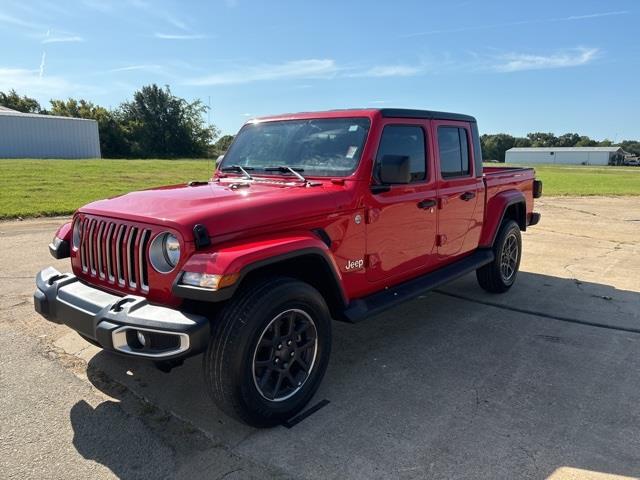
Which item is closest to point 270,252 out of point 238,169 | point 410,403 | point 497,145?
point 410,403

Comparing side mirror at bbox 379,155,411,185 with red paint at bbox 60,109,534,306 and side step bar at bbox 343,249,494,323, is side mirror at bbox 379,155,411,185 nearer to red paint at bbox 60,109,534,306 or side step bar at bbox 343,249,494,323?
red paint at bbox 60,109,534,306

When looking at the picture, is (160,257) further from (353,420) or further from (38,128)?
(38,128)

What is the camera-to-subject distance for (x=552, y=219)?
39.6ft

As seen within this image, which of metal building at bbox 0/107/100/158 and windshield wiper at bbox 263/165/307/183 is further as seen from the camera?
metal building at bbox 0/107/100/158

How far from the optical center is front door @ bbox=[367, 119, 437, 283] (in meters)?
3.74

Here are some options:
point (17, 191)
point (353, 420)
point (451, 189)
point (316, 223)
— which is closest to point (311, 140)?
point (316, 223)

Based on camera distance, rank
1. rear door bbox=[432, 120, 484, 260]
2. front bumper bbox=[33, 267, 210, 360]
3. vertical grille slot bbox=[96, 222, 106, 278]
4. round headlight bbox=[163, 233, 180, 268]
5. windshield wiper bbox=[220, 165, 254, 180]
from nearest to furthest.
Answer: front bumper bbox=[33, 267, 210, 360] < round headlight bbox=[163, 233, 180, 268] < vertical grille slot bbox=[96, 222, 106, 278] < windshield wiper bbox=[220, 165, 254, 180] < rear door bbox=[432, 120, 484, 260]

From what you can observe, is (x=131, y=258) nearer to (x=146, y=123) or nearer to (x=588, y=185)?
(x=588, y=185)

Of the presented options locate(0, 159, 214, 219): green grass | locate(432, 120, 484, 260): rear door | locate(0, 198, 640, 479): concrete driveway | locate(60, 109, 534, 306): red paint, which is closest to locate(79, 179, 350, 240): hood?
locate(60, 109, 534, 306): red paint

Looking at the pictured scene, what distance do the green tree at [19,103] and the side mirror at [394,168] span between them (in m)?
74.7

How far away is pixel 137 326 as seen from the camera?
101 inches

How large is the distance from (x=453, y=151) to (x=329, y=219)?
81.3 inches

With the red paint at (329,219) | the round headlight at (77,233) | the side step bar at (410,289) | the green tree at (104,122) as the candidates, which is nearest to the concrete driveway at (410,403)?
the side step bar at (410,289)

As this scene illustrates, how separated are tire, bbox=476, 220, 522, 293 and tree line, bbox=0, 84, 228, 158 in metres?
57.3
